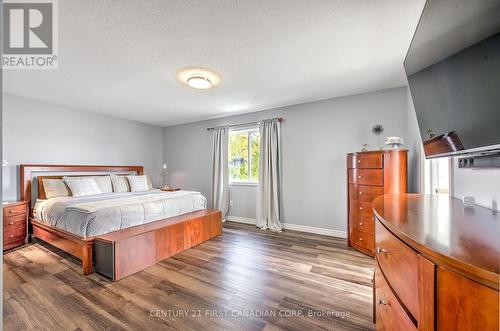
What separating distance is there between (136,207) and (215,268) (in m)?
1.34

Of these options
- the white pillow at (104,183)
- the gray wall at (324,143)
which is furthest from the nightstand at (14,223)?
the gray wall at (324,143)

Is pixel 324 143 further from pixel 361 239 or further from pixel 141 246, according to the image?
pixel 141 246

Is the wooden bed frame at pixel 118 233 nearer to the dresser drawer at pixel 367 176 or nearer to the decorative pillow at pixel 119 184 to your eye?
the decorative pillow at pixel 119 184

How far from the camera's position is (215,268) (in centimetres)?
246

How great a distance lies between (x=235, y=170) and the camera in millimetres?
4754

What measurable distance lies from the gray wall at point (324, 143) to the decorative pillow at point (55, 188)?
3235 mm

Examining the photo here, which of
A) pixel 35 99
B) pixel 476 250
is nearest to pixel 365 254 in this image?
pixel 476 250

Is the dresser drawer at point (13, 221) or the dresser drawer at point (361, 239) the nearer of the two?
the dresser drawer at point (361, 239)

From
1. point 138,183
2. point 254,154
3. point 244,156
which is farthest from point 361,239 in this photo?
point 138,183

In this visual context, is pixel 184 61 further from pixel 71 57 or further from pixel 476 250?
pixel 476 250

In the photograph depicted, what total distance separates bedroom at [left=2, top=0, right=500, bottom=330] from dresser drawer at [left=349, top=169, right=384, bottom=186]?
2 centimetres

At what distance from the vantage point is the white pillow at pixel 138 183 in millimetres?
4363

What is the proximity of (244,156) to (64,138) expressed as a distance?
3467 mm

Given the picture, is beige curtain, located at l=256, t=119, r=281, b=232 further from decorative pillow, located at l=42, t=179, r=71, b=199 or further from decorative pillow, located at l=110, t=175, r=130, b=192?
decorative pillow, located at l=42, t=179, r=71, b=199
